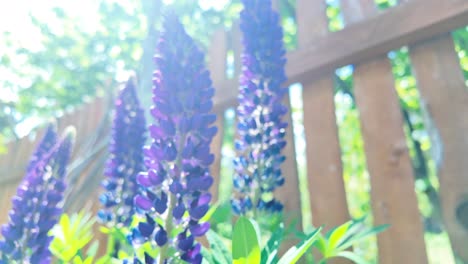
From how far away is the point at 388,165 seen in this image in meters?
1.68

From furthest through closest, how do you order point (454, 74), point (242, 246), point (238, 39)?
point (238, 39), point (454, 74), point (242, 246)

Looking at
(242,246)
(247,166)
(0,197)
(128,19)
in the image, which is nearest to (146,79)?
(247,166)

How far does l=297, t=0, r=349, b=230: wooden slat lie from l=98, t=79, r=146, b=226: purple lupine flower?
0.79 metres

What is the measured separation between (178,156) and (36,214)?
638 mm

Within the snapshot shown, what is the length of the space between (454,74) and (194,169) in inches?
47.8

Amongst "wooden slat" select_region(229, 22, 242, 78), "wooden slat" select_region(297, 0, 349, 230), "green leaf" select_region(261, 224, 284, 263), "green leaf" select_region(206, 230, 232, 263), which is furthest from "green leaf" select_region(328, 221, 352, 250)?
"wooden slat" select_region(229, 22, 242, 78)

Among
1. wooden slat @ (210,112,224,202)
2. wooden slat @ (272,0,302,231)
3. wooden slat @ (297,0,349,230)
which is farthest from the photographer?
wooden slat @ (210,112,224,202)

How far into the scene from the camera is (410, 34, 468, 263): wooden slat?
4.83 feet

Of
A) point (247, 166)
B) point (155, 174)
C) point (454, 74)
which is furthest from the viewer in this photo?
point (454, 74)

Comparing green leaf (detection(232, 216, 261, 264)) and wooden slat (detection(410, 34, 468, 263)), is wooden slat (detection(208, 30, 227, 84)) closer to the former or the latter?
wooden slat (detection(410, 34, 468, 263))

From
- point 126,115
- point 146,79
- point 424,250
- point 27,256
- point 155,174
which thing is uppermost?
point 146,79

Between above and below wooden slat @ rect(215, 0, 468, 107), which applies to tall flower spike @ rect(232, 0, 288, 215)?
below

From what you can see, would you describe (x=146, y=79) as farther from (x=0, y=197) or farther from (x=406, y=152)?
(x=0, y=197)

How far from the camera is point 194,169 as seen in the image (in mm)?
1007
